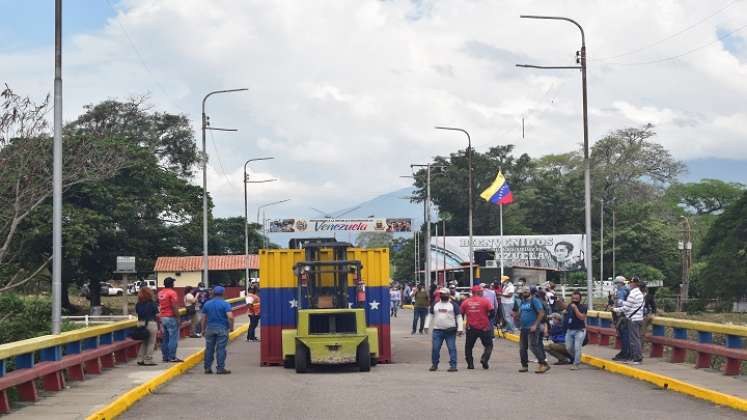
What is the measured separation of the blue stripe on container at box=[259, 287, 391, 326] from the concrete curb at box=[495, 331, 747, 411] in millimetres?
4470

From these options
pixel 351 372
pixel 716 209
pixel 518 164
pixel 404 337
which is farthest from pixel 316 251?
pixel 716 209

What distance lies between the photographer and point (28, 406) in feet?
47.1

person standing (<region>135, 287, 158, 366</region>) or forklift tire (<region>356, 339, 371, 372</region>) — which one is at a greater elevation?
person standing (<region>135, 287, 158, 366</region>)

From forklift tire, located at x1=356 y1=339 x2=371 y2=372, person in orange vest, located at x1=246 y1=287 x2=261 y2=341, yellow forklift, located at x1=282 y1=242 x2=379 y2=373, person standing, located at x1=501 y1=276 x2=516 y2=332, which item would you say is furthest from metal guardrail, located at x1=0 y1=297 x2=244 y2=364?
person standing, located at x1=501 y1=276 x2=516 y2=332

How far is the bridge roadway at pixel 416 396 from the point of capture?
13.8 metres

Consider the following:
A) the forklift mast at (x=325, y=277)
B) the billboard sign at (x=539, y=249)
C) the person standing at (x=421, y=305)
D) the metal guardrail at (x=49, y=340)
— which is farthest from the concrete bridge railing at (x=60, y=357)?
the billboard sign at (x=539, y=249)

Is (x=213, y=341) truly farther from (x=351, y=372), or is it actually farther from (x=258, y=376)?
(x=351, y=372)

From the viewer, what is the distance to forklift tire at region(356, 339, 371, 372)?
20656 mm

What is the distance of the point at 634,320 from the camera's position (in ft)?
66.8

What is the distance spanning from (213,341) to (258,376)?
3.86 feet

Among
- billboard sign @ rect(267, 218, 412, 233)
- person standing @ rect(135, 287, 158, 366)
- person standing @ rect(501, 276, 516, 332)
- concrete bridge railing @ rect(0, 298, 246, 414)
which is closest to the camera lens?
concrete bridge railing @ rect(0, 298, 246, 414)

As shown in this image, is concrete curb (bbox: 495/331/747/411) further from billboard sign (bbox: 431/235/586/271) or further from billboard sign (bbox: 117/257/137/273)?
billboard sign (bbox: 431/235/586/271)

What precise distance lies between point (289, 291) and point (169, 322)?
2563 mm

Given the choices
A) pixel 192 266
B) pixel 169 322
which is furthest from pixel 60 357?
pixel 192 266
